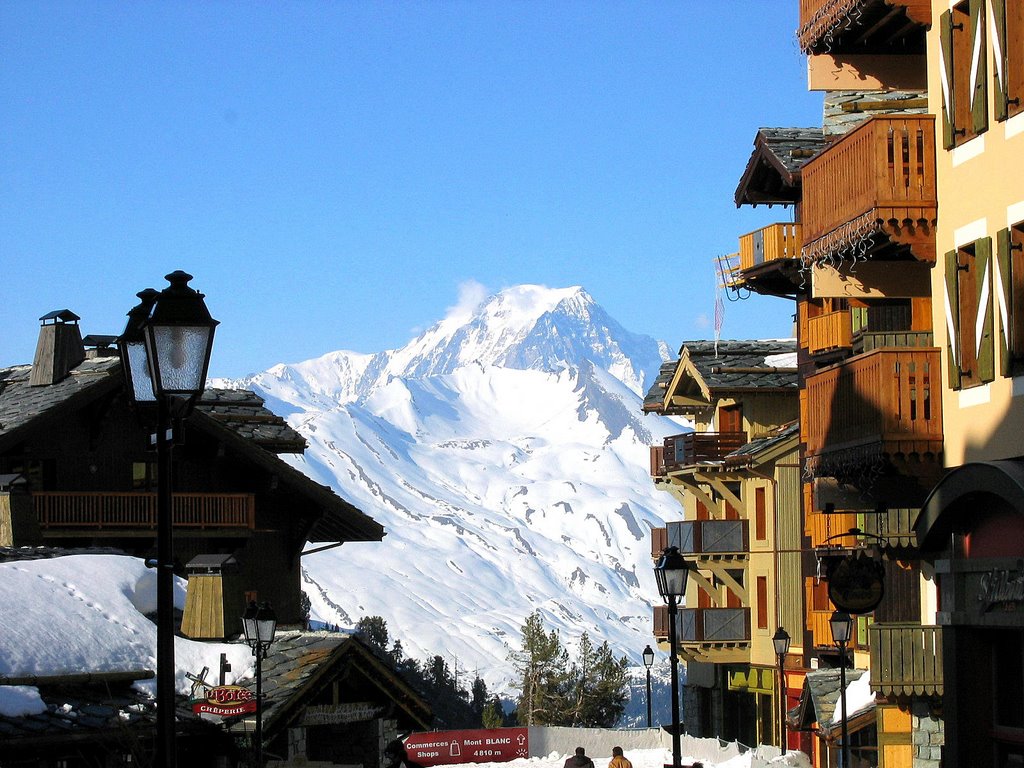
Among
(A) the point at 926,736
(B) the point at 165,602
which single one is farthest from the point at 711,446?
(B) the point at 165,602

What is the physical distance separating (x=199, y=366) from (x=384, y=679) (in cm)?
1366

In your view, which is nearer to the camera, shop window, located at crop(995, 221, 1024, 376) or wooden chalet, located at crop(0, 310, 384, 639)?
shop window, located at crop(995, 221, 1024, 376)

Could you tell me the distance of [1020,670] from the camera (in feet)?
61.1

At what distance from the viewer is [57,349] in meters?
36.9

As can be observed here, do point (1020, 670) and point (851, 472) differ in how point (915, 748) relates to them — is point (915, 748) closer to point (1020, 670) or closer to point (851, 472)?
point (851, 472)

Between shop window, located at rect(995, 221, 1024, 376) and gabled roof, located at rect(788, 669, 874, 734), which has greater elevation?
shop window, located at rect(995, 221, 1024, 376)

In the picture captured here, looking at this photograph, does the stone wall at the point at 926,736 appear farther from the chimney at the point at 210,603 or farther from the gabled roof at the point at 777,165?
the gabled roof at the point at 777,165

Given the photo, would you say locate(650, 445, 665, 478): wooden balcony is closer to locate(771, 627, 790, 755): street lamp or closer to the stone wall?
locate(771, 627, 790, 755): street lamp

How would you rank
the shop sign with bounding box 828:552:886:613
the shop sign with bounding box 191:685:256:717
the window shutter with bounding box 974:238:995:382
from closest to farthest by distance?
the window shutter with bounding box 974:238:995:382, the shop sign with bounding box 191:685:256:717, the shop sign with bounding box 828:552:886:613

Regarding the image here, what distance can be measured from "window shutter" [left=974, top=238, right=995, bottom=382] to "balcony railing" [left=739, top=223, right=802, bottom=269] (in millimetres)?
18051

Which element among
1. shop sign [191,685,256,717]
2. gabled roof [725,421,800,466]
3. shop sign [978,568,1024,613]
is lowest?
shop sign [191,685,256,717]

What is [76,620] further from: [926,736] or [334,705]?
[926,736]

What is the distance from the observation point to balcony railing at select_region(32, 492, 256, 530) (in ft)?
113

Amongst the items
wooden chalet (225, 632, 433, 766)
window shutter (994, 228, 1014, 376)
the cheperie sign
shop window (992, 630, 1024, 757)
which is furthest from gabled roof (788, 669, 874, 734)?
the cheperie sign
